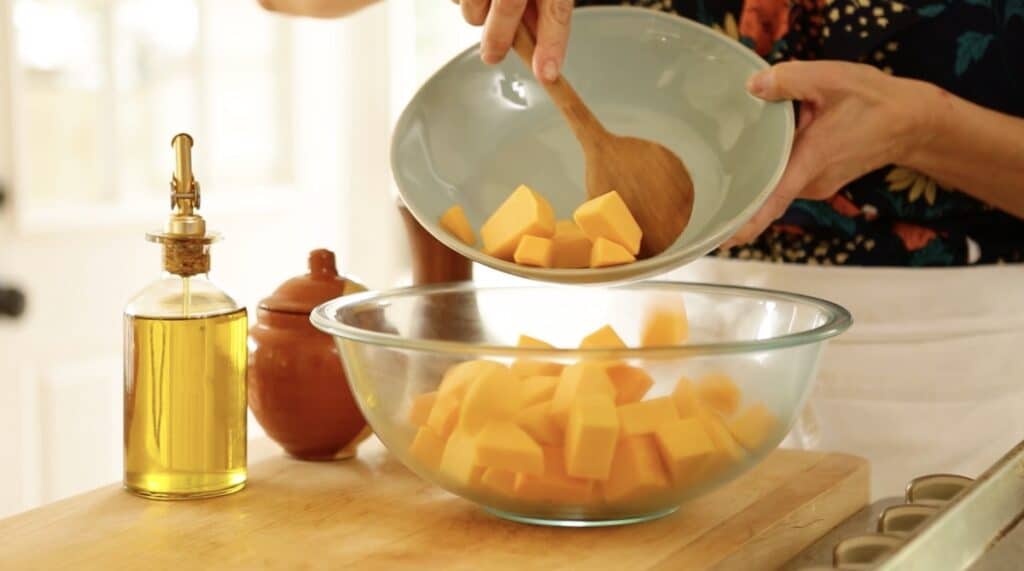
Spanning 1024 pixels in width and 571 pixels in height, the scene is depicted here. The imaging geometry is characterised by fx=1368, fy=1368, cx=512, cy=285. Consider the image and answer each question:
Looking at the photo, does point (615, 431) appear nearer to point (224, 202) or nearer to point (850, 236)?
point (850, 236)

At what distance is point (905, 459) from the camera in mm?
1571

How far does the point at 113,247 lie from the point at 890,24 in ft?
5.24

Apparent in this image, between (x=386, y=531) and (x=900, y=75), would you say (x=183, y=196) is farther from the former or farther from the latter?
(x=900, y=75)

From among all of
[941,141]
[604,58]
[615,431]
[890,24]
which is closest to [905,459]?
[941,141]

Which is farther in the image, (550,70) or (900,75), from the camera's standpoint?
(900,75)

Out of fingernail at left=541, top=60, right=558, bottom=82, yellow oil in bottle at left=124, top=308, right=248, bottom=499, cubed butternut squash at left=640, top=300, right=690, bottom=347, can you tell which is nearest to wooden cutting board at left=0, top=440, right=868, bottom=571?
yellow oil in bottle at left=124, top=308, right=248, bottom=499

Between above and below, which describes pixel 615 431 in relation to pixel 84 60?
below

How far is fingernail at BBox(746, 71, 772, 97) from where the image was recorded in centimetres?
119

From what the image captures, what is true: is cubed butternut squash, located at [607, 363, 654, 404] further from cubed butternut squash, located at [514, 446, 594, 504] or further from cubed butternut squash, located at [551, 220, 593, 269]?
cubed butternut squash, located at [551, 220, 593, 269]

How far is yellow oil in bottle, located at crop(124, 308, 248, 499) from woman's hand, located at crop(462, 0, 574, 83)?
31 cm

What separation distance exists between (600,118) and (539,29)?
17 centimetres

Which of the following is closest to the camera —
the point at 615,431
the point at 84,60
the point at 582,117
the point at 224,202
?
the point at 615,431

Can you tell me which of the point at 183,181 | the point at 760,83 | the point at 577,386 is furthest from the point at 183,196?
the point at 760,83

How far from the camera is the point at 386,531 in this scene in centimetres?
101
